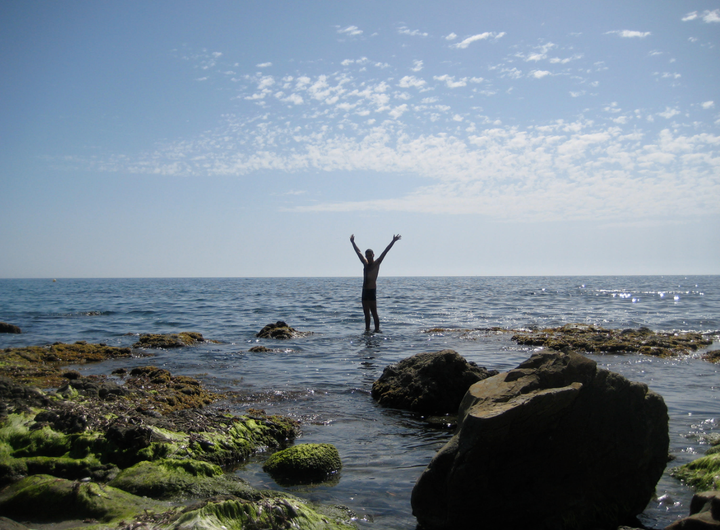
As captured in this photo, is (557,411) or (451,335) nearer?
(557,411)

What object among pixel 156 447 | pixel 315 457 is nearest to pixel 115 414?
pixel 156 447

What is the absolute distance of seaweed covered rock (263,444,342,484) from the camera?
4.53 m

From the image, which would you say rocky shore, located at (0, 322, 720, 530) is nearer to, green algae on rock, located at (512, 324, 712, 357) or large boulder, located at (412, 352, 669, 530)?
large boulder, located at (412, 352, 669, 530)

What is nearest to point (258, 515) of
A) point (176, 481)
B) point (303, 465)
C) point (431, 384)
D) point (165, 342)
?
point (176, 481)

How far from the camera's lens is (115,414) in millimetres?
4934

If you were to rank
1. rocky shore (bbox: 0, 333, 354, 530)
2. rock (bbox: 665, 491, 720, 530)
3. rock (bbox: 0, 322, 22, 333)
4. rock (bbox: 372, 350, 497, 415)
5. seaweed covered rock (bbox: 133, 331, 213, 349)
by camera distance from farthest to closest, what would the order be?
rock (bbox: 0, 322, 22, 333) → seaweed covered rock (bbox: 133, 331, 213, 349) → rock (bbox: 372, 350, 497, 415) → rocky shore (bbox: 0, 333, 354, 530) → rock (bbox: 665, 491, 720, 530)

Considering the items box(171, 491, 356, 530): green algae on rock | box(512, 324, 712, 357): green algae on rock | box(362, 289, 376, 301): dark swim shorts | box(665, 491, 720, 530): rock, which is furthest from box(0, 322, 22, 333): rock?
box(665, 491, 720, 530): rock

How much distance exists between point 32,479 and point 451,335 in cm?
1245

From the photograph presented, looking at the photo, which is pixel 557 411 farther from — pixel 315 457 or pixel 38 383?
pixel 38 383

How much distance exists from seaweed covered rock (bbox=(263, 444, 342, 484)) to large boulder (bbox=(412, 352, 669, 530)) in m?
1.10

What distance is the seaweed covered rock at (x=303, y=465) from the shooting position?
453cm

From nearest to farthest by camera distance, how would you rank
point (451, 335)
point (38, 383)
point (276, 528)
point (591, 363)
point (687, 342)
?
point (276, 528) → point (591, 363) → point (38, 383) → point (687, 342) → point (451, 335)

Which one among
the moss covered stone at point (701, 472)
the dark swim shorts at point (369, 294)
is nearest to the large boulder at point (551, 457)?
the moss covered stone at point (701, 472)

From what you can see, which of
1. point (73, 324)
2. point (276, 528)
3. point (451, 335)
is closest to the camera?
point (276, 528)
